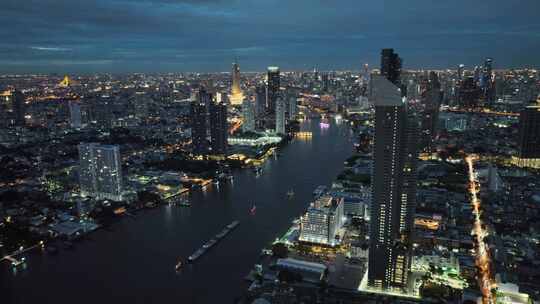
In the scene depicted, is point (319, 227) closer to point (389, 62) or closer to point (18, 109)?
point (389, 62)

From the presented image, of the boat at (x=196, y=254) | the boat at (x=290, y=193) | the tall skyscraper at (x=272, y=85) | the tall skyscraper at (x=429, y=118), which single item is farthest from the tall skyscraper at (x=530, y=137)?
the tall skyscraper at (x=272, y=85)

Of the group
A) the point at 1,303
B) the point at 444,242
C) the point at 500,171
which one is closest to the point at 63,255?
the point at 1,303

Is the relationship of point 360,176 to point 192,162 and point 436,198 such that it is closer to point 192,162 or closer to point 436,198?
point 436,198

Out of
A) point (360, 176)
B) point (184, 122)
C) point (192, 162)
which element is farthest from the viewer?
point (184, 122)

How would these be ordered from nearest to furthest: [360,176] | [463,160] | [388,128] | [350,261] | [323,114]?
[388,128] → [350,261] → [360,176] → [463,160] → [323,114]

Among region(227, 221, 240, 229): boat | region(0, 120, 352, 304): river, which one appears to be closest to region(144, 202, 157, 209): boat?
region(0, 120, 352, 304): river
